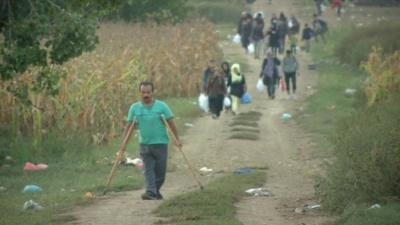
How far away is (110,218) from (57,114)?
9107 millimetres

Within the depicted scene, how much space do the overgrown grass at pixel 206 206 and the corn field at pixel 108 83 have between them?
291 centimetres

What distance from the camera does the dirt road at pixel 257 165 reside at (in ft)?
50.9

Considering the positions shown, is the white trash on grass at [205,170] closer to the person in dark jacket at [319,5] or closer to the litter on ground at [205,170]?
the litter on ground at [205,170]

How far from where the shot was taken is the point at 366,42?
44094mm

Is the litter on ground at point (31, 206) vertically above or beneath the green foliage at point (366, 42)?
above

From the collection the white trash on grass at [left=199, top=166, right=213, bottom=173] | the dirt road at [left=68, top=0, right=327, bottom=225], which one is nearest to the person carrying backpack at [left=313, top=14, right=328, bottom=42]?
the dirt road at [left=68, top=0, right=327, bottom=225]

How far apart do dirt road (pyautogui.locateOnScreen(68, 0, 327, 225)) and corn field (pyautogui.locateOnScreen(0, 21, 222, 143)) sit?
2.00m

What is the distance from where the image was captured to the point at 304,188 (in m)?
19.3

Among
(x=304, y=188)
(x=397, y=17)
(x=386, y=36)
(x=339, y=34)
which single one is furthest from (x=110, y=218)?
(x=397, y=17)

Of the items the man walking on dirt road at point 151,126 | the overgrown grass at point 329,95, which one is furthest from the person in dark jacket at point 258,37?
the man walking on dirt road at point 151,126

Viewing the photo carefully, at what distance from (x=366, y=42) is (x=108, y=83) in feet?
66.3

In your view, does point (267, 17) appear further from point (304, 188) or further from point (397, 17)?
point (304, 188)

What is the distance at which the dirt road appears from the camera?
1552cm

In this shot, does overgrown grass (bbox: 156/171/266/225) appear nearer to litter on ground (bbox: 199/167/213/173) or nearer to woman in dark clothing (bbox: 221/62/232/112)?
litter on ground (bbox: 199/167/213/173)
